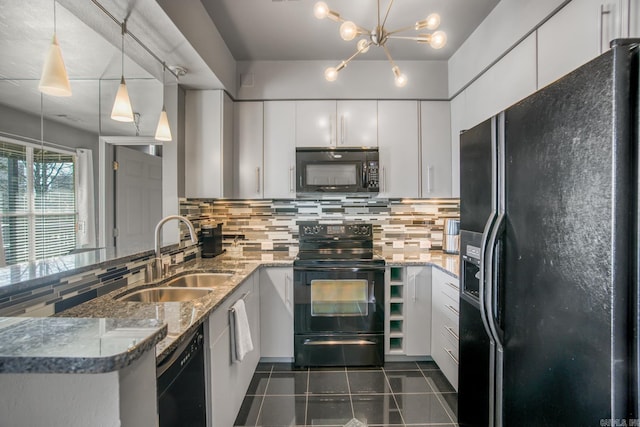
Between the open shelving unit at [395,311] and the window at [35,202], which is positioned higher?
the window at [35,202]

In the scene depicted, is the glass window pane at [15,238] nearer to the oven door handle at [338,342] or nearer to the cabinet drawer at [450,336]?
the oven door handle at [338,342]

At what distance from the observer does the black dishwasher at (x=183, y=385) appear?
103cm

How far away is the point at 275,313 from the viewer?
251 cm

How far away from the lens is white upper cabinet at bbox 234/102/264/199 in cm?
276

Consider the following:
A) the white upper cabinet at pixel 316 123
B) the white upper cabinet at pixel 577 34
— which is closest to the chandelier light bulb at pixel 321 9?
the white upper cabinet at pixel 577 34

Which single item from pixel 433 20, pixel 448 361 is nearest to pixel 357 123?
pixel 433 20

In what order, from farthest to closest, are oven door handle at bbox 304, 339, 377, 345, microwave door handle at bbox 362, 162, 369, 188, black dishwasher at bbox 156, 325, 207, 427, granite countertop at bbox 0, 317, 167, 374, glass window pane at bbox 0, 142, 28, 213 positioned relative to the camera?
microwave door handle at bbox 362, 162, 369, 188, oven door handle at bbox 304, 339, 377, 345, glass window pane at bbox 0, 142, 28, 213, black dishwasher at bbox 156, 325, 207, 427, granite countertop at bbox 0, 317, 167, 374

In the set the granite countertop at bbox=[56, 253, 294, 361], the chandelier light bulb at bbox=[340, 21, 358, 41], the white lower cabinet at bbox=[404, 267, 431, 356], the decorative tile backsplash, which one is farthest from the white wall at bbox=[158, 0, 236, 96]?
the white lower cabinet at bbox=[404, 267, 431, 356]

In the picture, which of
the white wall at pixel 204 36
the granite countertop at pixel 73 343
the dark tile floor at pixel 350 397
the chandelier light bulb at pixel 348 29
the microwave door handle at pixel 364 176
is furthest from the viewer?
the microwave door handle at pixel 364 176

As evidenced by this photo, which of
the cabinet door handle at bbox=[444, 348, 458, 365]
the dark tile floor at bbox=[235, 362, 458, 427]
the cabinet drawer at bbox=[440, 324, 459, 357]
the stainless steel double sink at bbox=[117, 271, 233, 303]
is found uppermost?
the stainless steel double sink at bbox=[117, 271, 233, 303]

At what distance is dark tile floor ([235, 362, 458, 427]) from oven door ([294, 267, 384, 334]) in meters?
0.34

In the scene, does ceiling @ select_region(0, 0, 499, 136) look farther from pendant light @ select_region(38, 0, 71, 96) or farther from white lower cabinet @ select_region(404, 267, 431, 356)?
white lower cabinet @ select_region(404, 267, 431, 356)

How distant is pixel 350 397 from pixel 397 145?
204 centimetres

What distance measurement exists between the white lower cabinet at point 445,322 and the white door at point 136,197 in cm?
210
